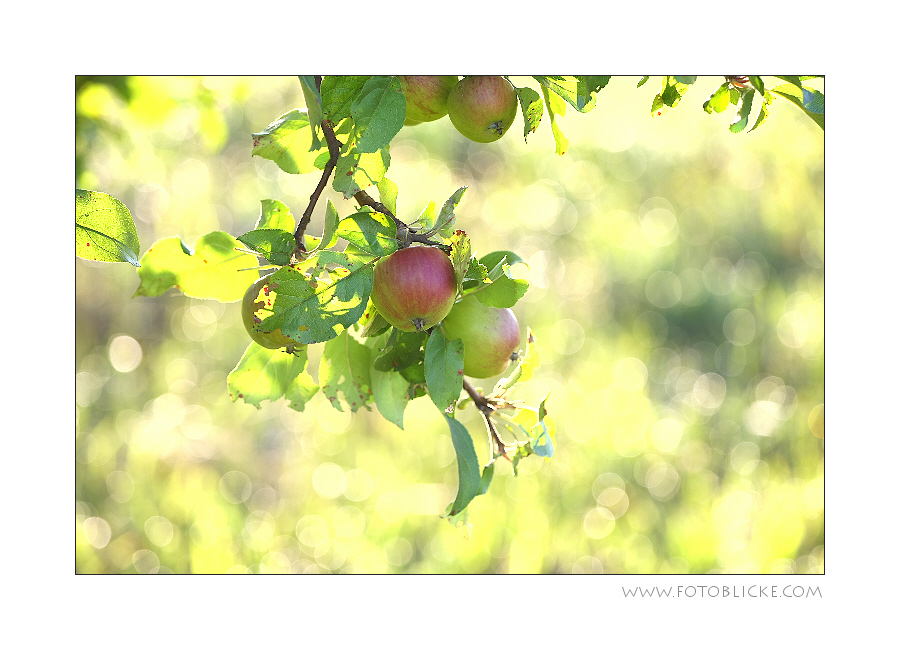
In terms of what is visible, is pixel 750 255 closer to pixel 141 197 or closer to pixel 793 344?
pixel 793 344

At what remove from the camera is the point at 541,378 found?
7.70ft

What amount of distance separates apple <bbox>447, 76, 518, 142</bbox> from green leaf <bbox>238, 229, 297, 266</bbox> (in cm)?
16

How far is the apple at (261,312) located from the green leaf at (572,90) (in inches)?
10.9

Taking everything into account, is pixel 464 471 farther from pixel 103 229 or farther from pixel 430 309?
pixel 103 229

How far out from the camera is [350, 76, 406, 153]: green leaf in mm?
547

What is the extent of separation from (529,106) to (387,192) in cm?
14

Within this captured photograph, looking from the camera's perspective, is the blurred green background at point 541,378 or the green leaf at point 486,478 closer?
the green leaf at point 486,478

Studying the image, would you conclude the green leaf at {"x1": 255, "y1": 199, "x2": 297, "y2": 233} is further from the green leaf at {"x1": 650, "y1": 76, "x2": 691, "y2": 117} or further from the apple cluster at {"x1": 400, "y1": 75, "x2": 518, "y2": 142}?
the green leaf at {"x1": 650, "y1": 76, "x2": 691, "y2": 117}

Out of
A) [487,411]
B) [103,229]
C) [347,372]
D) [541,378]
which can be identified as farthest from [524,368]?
[541,378]

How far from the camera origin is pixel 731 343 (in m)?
2.43

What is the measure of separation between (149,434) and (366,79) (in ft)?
6.09

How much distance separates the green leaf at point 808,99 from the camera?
603 millimetres

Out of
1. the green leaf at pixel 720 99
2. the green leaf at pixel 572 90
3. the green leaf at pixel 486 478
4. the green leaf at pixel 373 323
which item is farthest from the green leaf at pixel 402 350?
the green leaf at pixel 720 99

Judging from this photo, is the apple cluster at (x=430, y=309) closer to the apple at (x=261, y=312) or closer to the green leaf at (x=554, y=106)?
the apple at (x=261, y=312)
